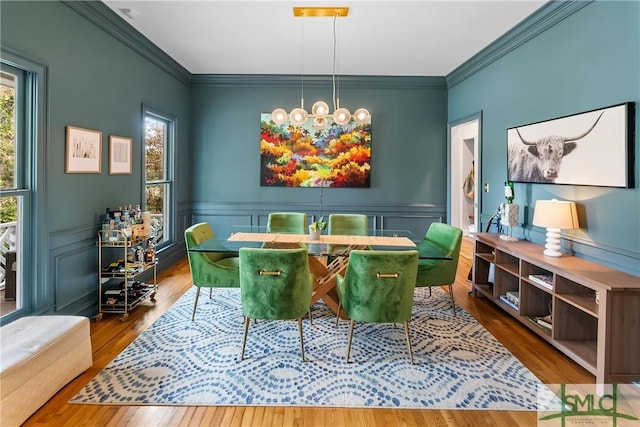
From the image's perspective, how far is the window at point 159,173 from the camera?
5.07 metres

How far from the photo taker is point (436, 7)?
3582mm

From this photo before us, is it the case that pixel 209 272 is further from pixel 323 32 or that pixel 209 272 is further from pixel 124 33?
pixel 323 32

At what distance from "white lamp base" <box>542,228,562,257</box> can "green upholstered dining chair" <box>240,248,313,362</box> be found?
6.71ft

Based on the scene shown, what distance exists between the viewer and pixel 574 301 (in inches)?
105

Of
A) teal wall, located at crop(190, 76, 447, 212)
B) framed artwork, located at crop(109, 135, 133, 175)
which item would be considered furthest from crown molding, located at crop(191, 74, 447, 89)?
framed artwork, located at crop(109, 135, 133, 175)

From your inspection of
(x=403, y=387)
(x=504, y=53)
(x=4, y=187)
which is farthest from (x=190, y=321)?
(x=504, y=53)

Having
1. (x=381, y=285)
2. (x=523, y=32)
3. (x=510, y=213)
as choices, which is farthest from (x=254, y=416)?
(x=523, y=32)

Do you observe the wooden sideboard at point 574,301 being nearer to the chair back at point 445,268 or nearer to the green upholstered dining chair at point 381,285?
the chair back at point 445,268

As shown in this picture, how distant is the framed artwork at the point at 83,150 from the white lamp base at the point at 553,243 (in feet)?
13.5

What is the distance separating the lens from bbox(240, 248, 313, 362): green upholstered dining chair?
2.61m

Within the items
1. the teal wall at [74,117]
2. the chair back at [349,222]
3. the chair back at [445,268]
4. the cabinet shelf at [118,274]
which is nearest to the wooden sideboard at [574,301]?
the chair back at [445,268]

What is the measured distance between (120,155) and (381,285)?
3.20m

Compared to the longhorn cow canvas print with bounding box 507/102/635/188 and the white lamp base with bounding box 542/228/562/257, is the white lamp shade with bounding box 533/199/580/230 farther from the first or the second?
the longhorn cow canvas print with bounding box 507/102/635/188

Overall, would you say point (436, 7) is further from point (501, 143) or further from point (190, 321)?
point (190, 321)
